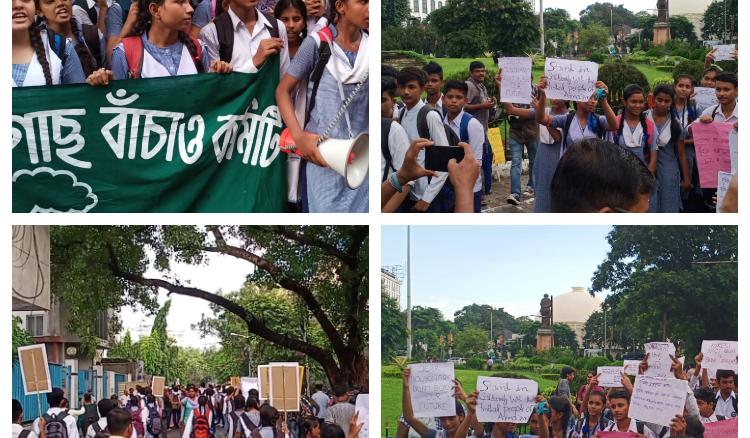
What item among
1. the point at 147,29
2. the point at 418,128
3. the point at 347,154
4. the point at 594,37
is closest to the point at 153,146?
the point at 147,29

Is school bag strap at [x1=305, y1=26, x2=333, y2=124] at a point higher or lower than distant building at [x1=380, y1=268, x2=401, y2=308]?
higher

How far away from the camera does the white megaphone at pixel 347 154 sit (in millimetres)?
5496

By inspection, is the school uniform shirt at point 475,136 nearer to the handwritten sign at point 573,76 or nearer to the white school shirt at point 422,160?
the white school shirt at point 422,160

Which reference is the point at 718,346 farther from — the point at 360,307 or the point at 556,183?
the point at 360,307

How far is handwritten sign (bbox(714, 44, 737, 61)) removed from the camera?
563 cm

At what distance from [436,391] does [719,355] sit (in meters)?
1.09

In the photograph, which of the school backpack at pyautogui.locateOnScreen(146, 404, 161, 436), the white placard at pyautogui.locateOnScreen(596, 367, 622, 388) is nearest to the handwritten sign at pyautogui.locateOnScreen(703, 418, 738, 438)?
the white placard at pyautogui.locateOnScreen(596, 367, 622, 388)

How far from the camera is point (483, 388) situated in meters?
5.67

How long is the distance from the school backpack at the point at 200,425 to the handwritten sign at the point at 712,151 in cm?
210

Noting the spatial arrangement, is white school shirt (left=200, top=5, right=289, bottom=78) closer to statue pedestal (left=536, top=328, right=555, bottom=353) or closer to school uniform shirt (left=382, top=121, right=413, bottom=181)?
school uniform shirt (left=382, top=121, right=413, bottom=181)

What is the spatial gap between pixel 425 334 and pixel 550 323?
48 centimetres

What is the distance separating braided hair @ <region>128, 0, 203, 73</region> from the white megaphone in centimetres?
43

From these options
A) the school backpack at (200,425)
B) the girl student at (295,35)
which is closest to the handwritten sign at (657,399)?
the girl student at (295,35)

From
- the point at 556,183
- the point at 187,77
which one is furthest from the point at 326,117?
the point at 556,183
